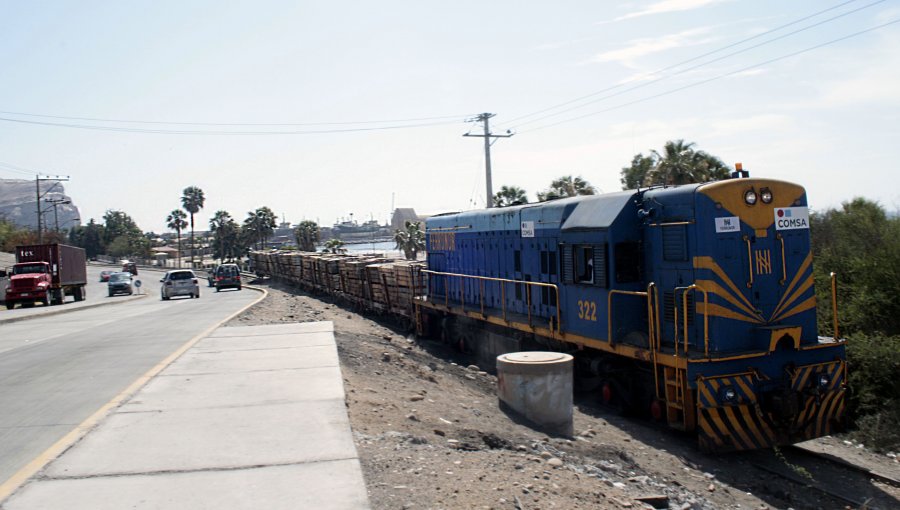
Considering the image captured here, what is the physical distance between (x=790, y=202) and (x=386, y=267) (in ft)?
52.0

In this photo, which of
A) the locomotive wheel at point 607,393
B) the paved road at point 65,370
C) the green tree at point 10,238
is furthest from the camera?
the green tree at point 10,238

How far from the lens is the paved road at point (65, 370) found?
7410 millimetres

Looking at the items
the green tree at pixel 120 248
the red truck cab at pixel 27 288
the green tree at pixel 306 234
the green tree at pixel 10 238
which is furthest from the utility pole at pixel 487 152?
the green tree at pixel 120 248

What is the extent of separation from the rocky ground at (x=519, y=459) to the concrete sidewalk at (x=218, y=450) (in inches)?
14.7

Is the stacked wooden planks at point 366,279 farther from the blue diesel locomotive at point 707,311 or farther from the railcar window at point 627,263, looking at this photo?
the railcar window at point 627,263

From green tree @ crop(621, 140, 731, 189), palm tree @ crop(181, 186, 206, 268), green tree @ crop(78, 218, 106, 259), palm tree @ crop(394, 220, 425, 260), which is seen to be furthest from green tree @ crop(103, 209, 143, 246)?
green tree @ crop(621, 140, 731, 189)

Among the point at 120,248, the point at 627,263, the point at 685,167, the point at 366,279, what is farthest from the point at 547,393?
the point at 120,248

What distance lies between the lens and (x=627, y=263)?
10.9 m

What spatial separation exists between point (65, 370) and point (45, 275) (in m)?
31.1

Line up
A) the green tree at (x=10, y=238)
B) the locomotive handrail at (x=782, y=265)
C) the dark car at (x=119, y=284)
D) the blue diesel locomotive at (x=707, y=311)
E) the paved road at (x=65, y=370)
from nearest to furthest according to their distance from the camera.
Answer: the paved road at (x=65, y=370)
the blue diesel locomotive at (x=707, y=311)
the locomotive handrail at (x=782, y=265)
the dark car at (x=119, y=284)
the green tree at (x=10, y=238)

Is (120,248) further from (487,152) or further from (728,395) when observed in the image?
(728,395)

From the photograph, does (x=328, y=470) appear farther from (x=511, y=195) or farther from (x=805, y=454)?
(x=511, y=195)

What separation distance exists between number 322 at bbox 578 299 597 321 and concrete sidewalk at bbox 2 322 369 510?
4.35 m

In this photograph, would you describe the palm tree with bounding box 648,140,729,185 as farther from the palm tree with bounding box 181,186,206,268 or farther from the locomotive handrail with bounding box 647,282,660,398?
the palm tree with bounding box 181,186,206,268
